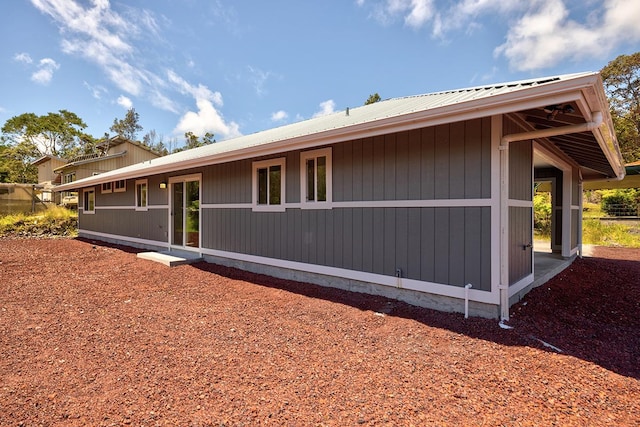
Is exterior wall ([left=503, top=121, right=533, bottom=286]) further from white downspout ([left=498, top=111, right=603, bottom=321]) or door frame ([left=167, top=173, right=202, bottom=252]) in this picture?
door frame ([left=167, top=173, right=202, bottom=252])

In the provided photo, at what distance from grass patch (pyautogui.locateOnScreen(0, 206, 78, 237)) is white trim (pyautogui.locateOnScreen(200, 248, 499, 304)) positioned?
14577 mm

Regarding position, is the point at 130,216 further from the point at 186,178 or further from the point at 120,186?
the point at 186,178

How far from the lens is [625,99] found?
74.5 feet

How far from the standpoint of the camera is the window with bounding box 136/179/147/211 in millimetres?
9703

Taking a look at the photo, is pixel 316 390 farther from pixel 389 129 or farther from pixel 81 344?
pixel 389 129

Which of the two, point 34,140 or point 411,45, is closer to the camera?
point 411,45

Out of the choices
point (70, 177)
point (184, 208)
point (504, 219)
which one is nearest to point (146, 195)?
point (184, 208)

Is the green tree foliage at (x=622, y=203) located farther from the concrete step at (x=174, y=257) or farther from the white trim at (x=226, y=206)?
the concrete step at (x=174, y=257)

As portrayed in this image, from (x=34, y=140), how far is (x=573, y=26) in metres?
49.4

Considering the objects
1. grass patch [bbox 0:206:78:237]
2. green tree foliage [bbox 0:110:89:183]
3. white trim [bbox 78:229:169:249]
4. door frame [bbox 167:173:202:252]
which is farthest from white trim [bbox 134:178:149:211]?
green tree foliage [bbox 0:110:89:183]

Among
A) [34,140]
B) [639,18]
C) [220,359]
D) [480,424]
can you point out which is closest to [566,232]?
[480,424]

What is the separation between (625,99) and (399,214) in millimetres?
29366

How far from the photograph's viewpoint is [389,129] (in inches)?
149

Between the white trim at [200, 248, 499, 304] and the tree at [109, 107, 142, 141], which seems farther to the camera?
the tree at [109, 107, 142, 141]
